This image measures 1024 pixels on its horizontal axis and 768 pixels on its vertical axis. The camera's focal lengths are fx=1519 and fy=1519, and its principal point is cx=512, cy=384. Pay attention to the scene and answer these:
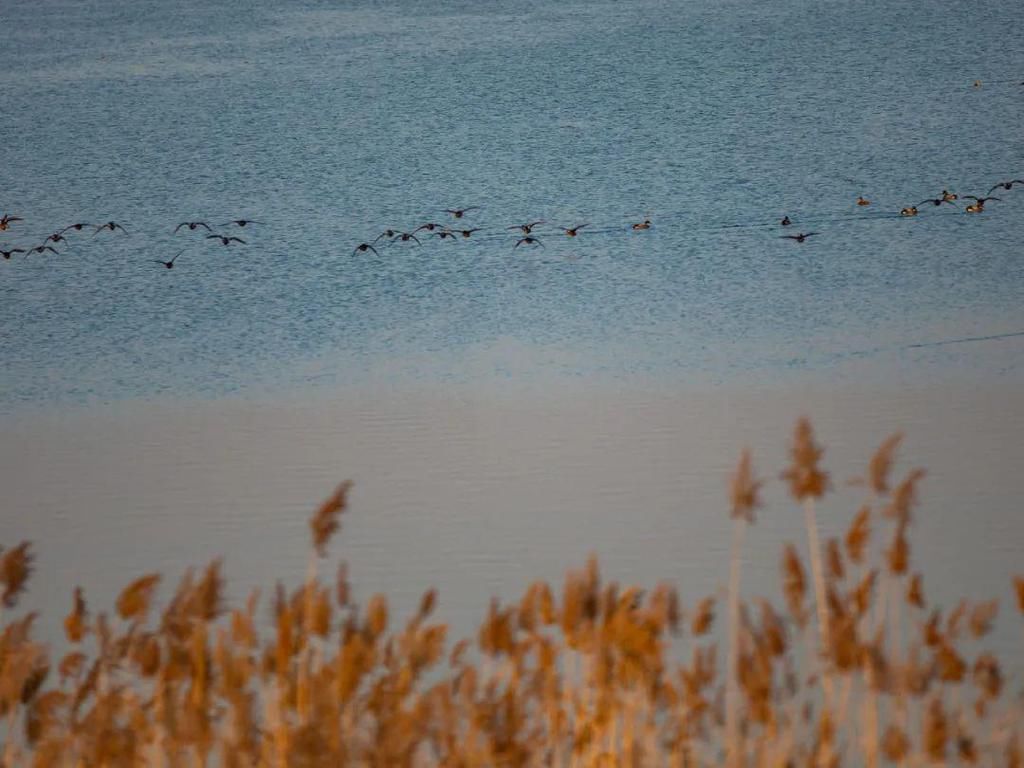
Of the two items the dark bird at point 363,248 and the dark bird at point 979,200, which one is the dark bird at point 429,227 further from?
the dark bird at point 979,200

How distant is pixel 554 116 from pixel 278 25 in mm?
1341

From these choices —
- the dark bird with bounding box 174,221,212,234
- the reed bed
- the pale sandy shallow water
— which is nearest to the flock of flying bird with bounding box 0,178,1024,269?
the dark bird with bounding box 174,221,212,234

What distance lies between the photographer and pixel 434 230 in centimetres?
483

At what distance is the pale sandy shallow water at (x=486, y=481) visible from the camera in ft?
9.26

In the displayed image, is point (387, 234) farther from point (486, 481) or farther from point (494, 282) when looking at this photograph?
point (486, 481)

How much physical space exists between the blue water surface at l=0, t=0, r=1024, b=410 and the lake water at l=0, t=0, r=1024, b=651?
0.02 meters

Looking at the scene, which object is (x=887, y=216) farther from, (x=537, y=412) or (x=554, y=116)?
(x=537, y=412)

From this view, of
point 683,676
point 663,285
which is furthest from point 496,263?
point 683,676

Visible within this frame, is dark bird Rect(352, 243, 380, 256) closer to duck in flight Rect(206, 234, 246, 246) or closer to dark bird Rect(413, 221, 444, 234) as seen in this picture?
dark bird Rect(413, 221, 444, 234)

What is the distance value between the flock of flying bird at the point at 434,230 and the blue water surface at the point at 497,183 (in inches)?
1.3

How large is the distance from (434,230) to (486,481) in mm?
1777

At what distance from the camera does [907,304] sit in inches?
164

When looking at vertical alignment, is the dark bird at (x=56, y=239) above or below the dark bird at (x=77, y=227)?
below

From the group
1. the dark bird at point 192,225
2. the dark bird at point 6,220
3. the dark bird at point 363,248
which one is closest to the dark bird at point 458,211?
the dark bird at point 363,248
